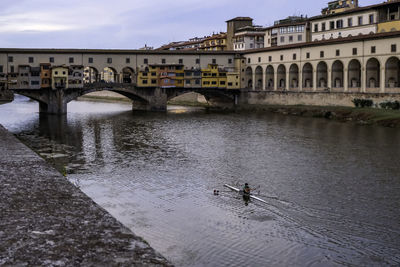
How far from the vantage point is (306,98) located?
66.3m

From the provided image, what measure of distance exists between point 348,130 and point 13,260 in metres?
39.4

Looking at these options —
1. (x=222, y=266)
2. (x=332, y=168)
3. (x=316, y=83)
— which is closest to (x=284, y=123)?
(x=316, y=83)

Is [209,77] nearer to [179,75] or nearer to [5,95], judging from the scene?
[179,75]

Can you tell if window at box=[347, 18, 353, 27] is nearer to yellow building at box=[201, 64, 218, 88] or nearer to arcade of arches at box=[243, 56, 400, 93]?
arcade of arches at box=[243, 56, 400, 93]

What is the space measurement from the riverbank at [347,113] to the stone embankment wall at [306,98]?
70.9 inches

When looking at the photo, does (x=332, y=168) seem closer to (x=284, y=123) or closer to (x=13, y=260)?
(x=13, y=260)

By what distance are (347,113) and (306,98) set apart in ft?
42.9

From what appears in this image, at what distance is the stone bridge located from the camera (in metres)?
65.8

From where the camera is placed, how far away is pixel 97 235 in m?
9.66

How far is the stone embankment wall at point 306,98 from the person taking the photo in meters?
55.6

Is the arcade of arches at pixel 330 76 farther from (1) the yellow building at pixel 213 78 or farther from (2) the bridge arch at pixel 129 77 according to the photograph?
(2) the bridge arch at pixel 129 77

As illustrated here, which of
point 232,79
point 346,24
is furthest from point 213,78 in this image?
point 346,24

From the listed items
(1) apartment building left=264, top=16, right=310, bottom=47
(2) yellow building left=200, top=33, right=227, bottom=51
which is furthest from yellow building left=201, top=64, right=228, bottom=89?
(2) yellow building left=200, top=33, right=227, bottom=51

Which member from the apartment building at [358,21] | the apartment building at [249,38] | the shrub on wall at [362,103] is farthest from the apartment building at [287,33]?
the shrub on wall at [362,103]
